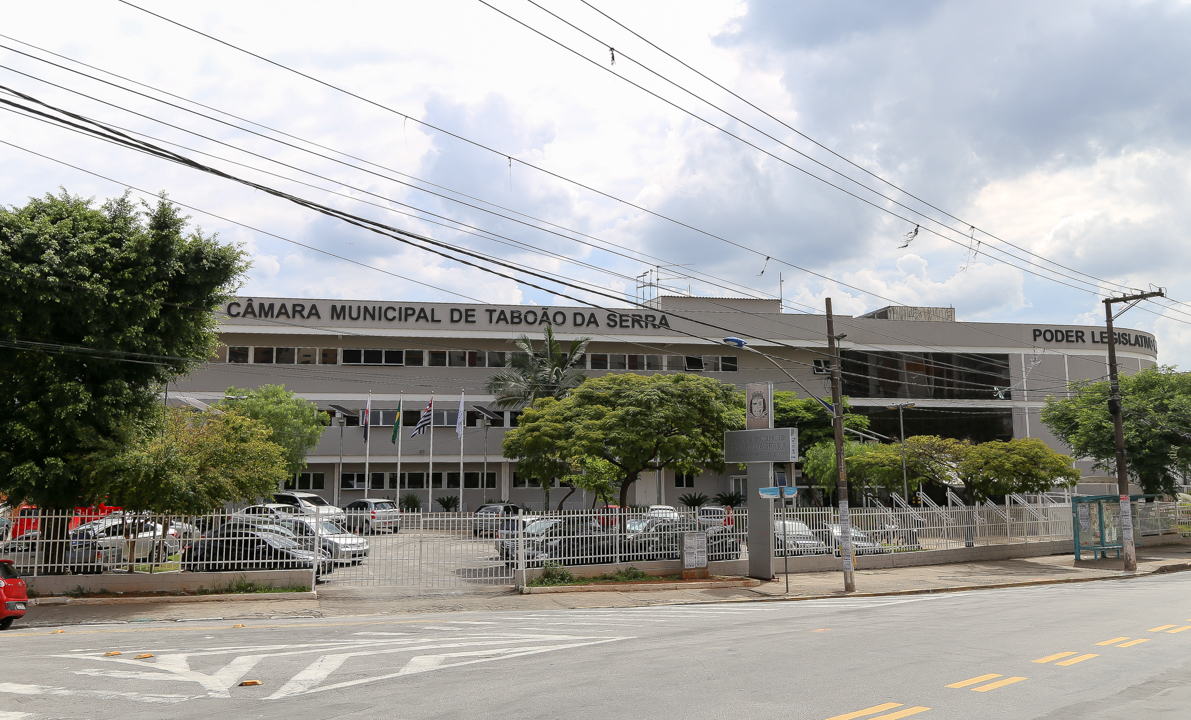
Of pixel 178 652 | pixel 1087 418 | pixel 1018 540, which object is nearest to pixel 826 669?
pixel 178 652

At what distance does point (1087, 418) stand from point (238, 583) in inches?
1314

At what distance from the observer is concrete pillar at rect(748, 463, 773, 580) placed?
2225 cm

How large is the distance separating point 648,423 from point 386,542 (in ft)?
25.5

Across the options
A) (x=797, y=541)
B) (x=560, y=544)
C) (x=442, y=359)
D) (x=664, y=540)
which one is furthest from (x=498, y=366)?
(x=560, y=544)

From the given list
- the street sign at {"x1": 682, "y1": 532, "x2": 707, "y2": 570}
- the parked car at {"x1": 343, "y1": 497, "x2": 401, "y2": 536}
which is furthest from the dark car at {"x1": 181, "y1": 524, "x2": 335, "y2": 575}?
the street sign at {"x1": 682, "y1": 532, "x2": 707, "y2": 570}

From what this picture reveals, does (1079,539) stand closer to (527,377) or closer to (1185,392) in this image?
(1185,392)

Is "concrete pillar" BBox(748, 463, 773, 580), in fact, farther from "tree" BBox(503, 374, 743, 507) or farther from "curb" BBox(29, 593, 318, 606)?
"curb" BBox(29, 593, 318, 606)

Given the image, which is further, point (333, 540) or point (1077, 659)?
point (333, 540)

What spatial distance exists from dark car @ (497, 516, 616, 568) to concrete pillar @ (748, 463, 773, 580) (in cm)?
428

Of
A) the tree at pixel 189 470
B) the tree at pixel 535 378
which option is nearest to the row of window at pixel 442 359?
the tree at pixel 535 378

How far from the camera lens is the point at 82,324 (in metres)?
18.6

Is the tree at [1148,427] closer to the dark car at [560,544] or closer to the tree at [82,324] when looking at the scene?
the dark car at [560,544]

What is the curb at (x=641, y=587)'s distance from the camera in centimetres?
1989

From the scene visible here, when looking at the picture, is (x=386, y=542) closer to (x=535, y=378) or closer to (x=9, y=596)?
(x=9, y=596)
